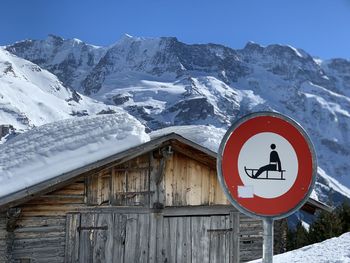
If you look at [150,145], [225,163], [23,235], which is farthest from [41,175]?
[225,163]

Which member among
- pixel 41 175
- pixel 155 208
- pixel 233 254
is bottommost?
pixel 233 254

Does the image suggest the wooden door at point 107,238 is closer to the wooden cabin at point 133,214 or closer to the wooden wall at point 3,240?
the wooden cabin at point 133,214

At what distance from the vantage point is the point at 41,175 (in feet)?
30.2

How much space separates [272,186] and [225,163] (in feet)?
0.90

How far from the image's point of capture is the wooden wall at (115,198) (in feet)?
31.8

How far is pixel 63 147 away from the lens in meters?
9.98

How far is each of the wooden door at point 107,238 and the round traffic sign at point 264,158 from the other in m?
7.79

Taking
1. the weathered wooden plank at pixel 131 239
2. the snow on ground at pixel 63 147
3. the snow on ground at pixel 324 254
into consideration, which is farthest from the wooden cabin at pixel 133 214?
the snow on ground at pixel 324 254

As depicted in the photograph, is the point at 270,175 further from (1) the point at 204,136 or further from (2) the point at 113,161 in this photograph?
(1) the point at 204,136

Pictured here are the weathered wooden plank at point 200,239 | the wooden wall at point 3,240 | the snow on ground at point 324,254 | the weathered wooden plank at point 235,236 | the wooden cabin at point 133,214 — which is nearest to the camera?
the snow on ground at point 324,254

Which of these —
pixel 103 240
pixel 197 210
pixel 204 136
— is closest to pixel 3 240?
pixel 103 240

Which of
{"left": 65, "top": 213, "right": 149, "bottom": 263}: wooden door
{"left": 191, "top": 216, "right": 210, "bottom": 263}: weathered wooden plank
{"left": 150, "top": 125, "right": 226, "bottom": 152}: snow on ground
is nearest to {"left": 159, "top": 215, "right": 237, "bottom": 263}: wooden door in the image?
{"left": 191, "top": 216, "right": 210, "bottom": 263}: weathered wooden plank

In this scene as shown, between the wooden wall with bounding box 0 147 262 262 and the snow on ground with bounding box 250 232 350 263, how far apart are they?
536 centimetres

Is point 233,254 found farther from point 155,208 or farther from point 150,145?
point 150,145
